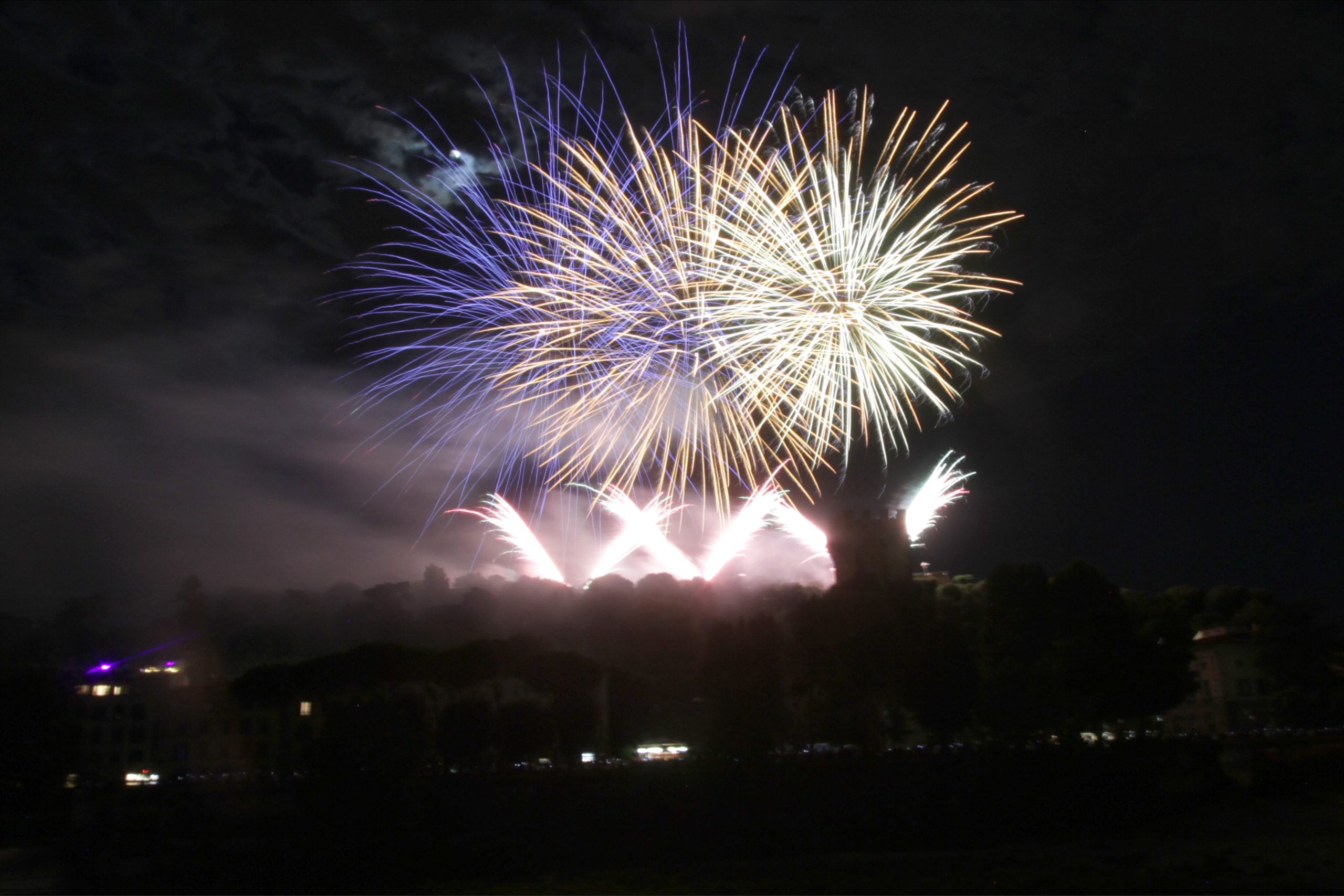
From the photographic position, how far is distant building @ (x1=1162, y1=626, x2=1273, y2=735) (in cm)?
6575

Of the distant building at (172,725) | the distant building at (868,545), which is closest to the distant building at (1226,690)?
the distant building at (868,545)

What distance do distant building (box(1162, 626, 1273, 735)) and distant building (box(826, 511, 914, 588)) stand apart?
68.5 ft

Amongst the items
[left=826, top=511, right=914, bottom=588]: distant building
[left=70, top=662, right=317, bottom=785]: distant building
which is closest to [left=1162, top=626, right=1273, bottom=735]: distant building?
[left=826, top=511, right=914, bottom=588]: distant building

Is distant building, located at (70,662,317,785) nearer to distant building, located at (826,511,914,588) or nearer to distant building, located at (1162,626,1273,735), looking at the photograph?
distant building, located at (826,511,914,588)

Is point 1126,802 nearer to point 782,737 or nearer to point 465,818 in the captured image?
point 782,737

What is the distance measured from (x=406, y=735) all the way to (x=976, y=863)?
2521 cm

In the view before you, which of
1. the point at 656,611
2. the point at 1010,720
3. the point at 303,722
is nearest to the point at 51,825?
the point at 303,722

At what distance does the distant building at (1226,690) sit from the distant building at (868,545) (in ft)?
68.5

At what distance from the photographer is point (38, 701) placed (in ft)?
163

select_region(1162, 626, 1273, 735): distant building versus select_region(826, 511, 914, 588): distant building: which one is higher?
select_region(826, 511, 914, 588): distant building

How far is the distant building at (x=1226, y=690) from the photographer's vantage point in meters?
65.8

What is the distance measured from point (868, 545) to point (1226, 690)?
26041 mm

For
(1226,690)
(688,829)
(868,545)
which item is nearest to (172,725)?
(688,829)

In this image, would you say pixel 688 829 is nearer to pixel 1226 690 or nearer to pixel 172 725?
pixel 172 725
